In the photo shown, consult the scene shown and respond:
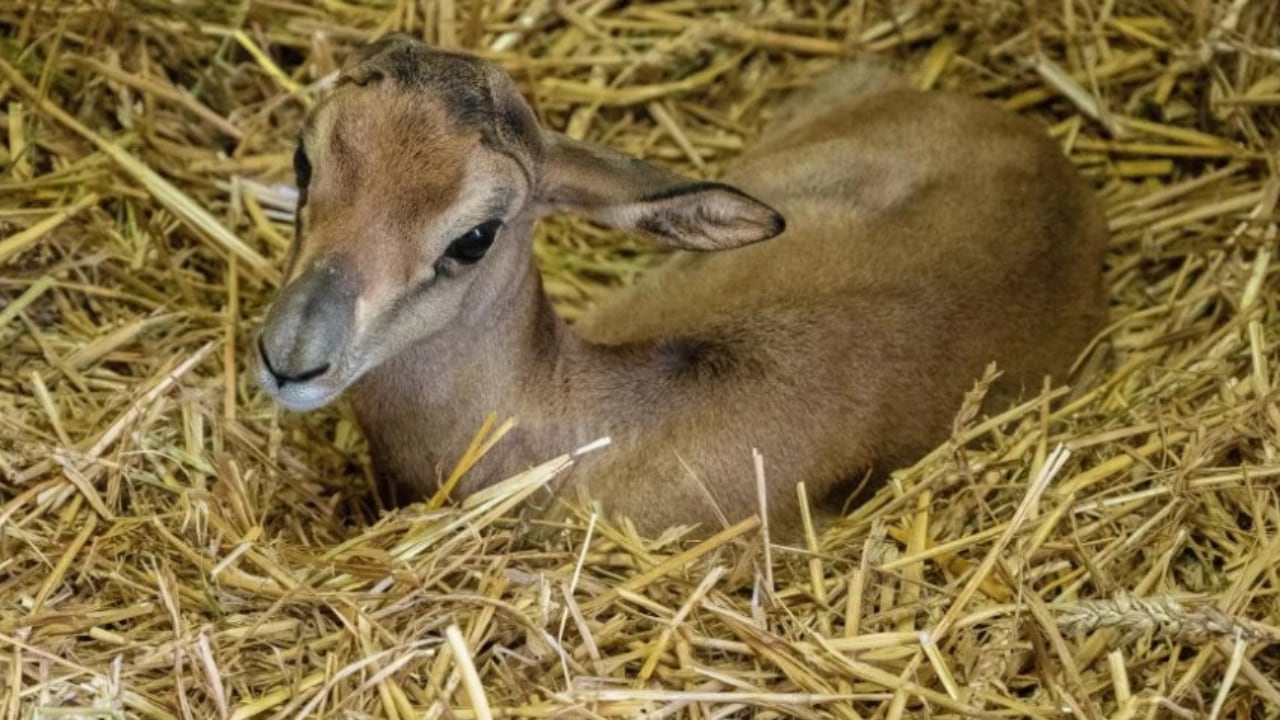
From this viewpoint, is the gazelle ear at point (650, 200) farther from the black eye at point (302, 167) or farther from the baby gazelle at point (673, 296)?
the black eye at point (302, 167)

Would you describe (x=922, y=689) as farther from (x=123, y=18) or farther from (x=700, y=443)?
(x=123, y=18)

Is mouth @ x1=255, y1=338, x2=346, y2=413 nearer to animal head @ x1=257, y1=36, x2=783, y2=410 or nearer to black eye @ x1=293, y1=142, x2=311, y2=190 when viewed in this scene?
animal head @ x1=257, y1=36, x2=783, y2=410

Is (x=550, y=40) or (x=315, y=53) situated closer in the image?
(x=315, y=53)

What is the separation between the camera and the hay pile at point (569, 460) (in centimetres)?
369

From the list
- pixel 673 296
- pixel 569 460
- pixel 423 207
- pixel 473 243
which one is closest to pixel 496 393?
pixel 569 460

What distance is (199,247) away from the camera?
18.1ft

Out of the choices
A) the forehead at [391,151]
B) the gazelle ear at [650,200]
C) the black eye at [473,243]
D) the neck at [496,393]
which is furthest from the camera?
the neck at [496,393]

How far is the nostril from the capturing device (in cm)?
370

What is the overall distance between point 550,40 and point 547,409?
2515 mm

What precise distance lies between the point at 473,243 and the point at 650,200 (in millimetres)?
484

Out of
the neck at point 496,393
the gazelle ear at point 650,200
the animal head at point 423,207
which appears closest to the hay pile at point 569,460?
the neck at point 496,393

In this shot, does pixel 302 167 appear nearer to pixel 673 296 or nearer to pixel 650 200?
pixel 650 200

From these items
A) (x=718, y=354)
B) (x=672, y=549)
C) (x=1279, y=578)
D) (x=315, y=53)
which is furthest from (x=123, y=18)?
(x=1279, y=578)

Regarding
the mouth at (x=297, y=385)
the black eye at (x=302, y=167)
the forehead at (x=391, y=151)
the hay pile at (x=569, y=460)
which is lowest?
the hay pile at (x=569, y=460)
